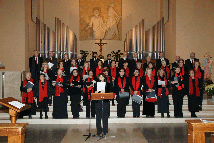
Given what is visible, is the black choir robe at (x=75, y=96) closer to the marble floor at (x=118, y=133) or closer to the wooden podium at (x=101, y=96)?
the marble floor at (x=118, y=133)

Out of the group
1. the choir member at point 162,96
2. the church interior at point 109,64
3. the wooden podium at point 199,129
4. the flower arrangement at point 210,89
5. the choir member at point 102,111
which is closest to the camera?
the wooden podium at point 199,129

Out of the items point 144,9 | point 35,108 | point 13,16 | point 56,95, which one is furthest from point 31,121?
point 144,9

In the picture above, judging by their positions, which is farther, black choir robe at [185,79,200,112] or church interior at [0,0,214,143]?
black choir robe at [185,79,200,112]

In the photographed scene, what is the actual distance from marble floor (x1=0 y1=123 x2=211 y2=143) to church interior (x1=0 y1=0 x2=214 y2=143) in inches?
0.9

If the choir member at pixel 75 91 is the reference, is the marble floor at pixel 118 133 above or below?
below

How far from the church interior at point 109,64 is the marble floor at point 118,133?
0.02 metres

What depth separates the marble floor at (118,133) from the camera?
227 inches

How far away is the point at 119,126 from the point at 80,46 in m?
8.40

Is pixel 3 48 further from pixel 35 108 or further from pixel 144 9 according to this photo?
pixel 144 9

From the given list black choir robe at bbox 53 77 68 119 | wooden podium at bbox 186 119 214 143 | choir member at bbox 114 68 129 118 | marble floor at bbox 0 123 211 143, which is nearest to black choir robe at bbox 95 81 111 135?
marble floor at bbox 0 123 211 143

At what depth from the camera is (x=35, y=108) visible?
816 cm

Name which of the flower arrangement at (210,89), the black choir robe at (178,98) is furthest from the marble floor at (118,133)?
the flower arrangement at (210,89)

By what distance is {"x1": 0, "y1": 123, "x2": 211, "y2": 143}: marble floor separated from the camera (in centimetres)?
577

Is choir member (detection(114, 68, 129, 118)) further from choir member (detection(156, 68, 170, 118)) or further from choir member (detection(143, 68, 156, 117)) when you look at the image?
choir member (detection(156, 68, 170, 118))
